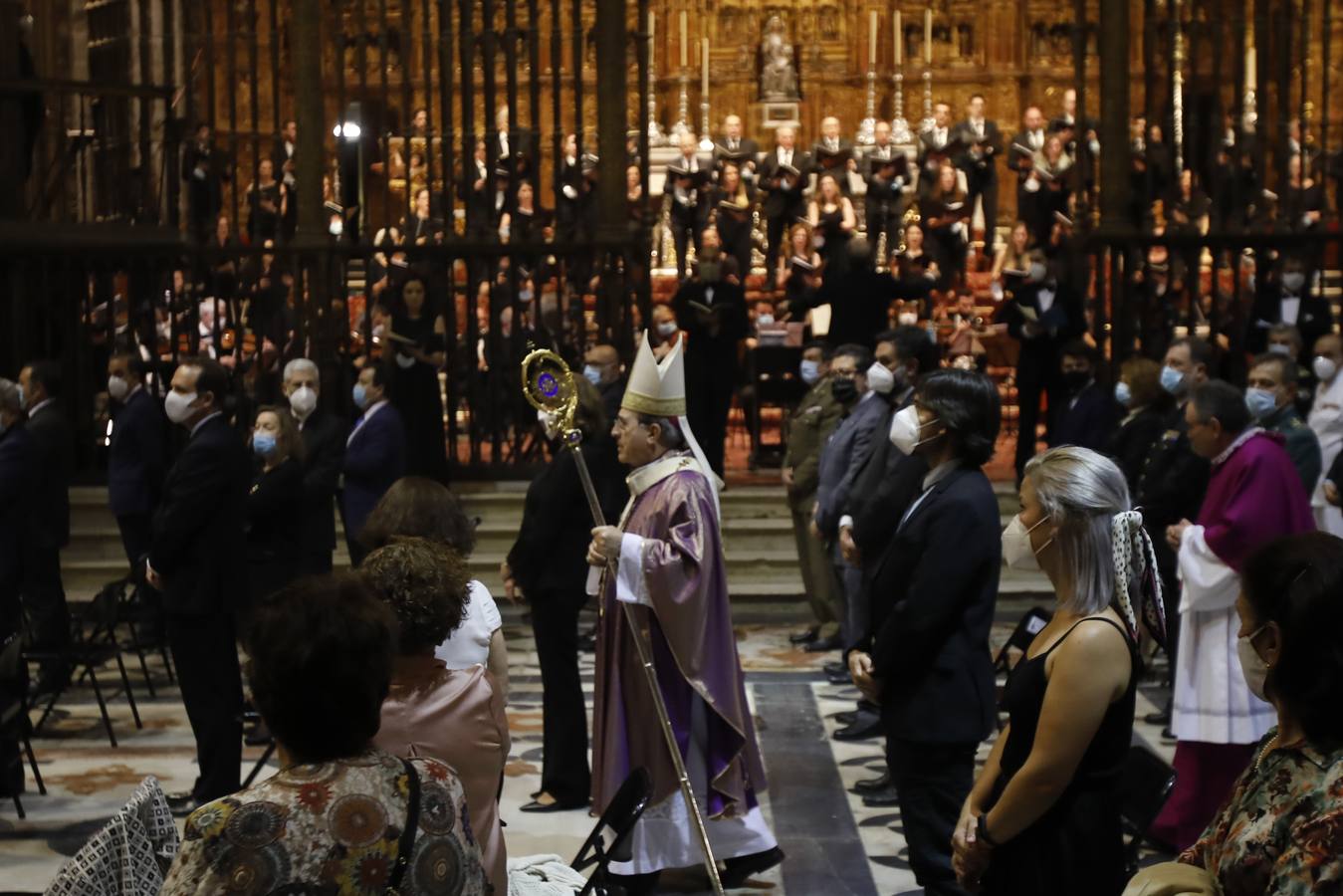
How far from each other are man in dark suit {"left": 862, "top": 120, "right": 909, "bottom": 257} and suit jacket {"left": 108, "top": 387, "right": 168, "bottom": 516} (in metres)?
7.83

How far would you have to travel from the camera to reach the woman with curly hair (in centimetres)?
335

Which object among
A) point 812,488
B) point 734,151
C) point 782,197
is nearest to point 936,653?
point 812,488

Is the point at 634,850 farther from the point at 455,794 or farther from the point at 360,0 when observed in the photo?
the point at 360,0

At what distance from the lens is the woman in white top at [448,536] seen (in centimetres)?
418

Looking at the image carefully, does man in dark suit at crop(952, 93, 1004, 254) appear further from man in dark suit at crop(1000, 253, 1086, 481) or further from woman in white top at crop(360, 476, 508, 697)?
woman in white top at crop(360, 476, 508, 697)

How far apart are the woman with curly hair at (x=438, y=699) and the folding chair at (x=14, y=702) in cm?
335

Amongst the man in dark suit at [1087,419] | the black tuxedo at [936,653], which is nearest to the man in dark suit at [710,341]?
the man in dark suit at [1087,419]

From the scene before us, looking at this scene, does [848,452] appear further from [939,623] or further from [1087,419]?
[939,623]

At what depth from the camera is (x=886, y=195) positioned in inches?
627

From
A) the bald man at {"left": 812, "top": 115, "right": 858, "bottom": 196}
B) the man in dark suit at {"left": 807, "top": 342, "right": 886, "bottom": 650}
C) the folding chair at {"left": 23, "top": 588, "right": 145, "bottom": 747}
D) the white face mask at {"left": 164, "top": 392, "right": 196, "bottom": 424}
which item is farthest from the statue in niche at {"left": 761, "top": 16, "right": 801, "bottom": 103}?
the white face mask at {"left": 164, "top": 392, "right": 196, "bottom": 424}

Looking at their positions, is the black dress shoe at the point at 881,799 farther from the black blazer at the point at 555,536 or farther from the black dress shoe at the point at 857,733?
the black blazer at the point at 555,536

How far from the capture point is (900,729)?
4.66m

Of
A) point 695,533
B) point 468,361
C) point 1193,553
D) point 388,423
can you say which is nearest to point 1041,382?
point 468,361

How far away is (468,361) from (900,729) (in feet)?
23.5
